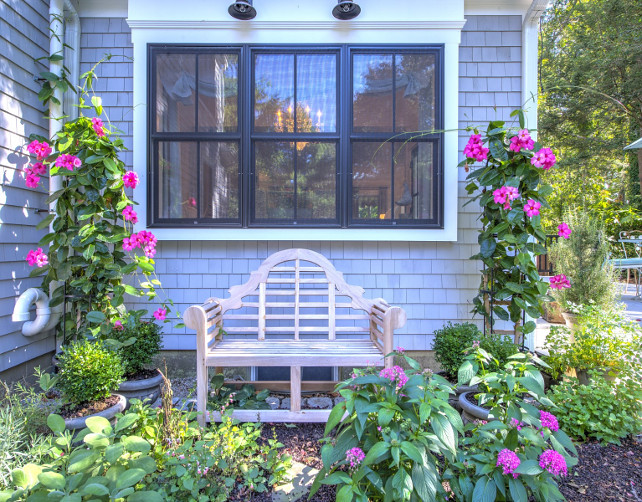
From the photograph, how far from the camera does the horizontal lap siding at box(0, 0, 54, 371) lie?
2.53 m

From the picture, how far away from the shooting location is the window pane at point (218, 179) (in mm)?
3076

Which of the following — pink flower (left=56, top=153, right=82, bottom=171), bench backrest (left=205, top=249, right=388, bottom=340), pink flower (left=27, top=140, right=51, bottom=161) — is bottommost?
bench backrest (left=205, top=249, right=388, bottom=340)

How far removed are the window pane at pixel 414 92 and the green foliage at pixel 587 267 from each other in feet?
7.58

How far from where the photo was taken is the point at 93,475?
1.36m

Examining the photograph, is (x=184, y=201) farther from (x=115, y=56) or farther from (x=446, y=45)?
(x=446, y=45)

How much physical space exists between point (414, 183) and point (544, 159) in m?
0.95

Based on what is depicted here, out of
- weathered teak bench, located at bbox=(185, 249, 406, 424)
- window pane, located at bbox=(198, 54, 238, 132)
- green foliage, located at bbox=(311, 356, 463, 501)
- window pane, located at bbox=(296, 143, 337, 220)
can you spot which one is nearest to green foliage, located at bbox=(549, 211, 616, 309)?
weathered teak bench, located at bbox=(185, 249, 406, 424)

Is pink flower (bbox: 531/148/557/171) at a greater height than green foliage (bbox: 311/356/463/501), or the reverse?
pink flower (bbox: 531/148/557/171)

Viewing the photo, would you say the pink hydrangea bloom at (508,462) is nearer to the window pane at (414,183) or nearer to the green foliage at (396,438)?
the green foliage at (396,438)

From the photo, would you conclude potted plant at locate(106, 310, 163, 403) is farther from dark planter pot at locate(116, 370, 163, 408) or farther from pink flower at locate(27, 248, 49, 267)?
pink flower at locate(27, 248, 49, 267)

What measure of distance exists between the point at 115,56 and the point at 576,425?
4236mm

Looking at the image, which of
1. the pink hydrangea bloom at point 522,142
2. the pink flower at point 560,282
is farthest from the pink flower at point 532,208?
the pink flower at point 560,282

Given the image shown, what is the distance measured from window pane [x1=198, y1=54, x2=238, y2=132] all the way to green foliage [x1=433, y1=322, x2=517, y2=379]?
2.31 m

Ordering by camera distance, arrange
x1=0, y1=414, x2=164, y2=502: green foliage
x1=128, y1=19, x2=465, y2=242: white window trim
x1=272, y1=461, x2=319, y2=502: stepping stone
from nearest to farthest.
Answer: x1=0, y1=414, x2=164, y2=502: green foliage
x1=272, y1=461, x2=319, y2=502: stepping stone
x1=128, y1=19, x2=465, y2=242: white window trim
